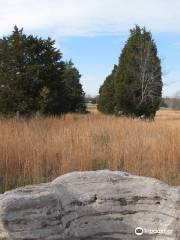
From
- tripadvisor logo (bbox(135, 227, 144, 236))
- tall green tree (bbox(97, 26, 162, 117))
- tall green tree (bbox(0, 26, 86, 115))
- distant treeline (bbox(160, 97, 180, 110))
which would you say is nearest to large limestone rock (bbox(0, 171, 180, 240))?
tripadvisor logo (bbox(135, 227, 144, 236))

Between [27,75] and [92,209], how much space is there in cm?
1274

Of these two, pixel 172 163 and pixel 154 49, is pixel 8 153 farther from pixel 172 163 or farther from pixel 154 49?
pixel 154 49

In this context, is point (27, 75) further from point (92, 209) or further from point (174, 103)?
point (174, 103)

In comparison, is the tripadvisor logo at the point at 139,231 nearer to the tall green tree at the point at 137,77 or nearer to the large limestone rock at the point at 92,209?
the large limestone rock at the point at 92,209

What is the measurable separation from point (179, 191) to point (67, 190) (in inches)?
36.1

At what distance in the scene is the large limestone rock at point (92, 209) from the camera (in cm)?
344

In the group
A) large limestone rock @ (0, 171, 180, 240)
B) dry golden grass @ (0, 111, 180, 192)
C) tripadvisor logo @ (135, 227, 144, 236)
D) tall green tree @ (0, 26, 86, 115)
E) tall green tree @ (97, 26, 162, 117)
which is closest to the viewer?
large limestone rock @ (0, 171, 180, 240)

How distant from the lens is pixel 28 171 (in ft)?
21.7

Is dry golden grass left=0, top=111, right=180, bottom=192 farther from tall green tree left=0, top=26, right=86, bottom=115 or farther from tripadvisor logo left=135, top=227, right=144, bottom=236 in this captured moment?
tall green tree left=0, top=26, right=86, bottom=115

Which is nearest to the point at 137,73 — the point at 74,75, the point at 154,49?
the point at 154,49

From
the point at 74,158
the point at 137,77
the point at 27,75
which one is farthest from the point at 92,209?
the point at 137,77

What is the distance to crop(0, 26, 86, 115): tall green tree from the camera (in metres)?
16.2

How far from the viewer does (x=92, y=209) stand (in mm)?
3820

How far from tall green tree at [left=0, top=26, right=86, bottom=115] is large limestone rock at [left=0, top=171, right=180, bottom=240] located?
12.0m
